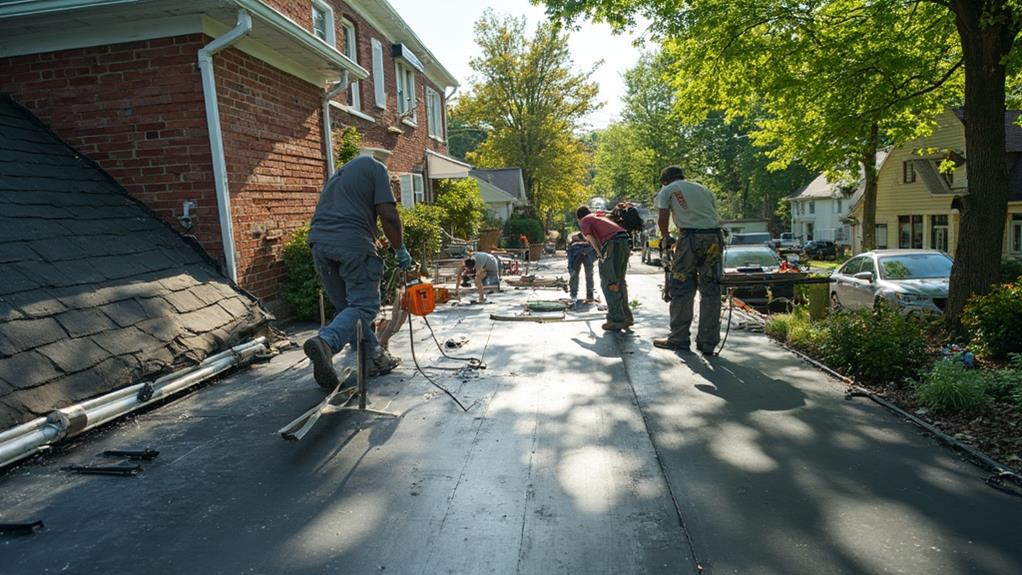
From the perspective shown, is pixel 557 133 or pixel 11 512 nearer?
pixel 11 512

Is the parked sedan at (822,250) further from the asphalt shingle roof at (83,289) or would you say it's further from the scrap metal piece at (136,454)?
the scrap metal piece at (136,454)

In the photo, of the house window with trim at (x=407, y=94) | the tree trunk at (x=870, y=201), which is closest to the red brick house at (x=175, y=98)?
the house window with trim at (x=407, y=94)

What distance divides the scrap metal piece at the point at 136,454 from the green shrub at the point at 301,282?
4222 mm

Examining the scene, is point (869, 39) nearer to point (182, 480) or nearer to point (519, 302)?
point (519, 302)

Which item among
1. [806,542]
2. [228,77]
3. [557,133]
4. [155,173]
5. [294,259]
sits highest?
[557,133]

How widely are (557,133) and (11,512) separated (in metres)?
37.6

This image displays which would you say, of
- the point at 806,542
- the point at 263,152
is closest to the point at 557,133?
the point at 263,152

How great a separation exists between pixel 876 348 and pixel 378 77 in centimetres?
1295

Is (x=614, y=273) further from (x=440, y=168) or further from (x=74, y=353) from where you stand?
(x=440, y=168)

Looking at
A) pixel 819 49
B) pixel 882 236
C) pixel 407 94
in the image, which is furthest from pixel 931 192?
pixel 407 94

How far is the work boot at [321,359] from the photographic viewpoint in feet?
14.6

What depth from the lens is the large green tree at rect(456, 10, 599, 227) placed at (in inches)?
1467

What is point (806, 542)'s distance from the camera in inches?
107

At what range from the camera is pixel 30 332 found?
411 centimetres
